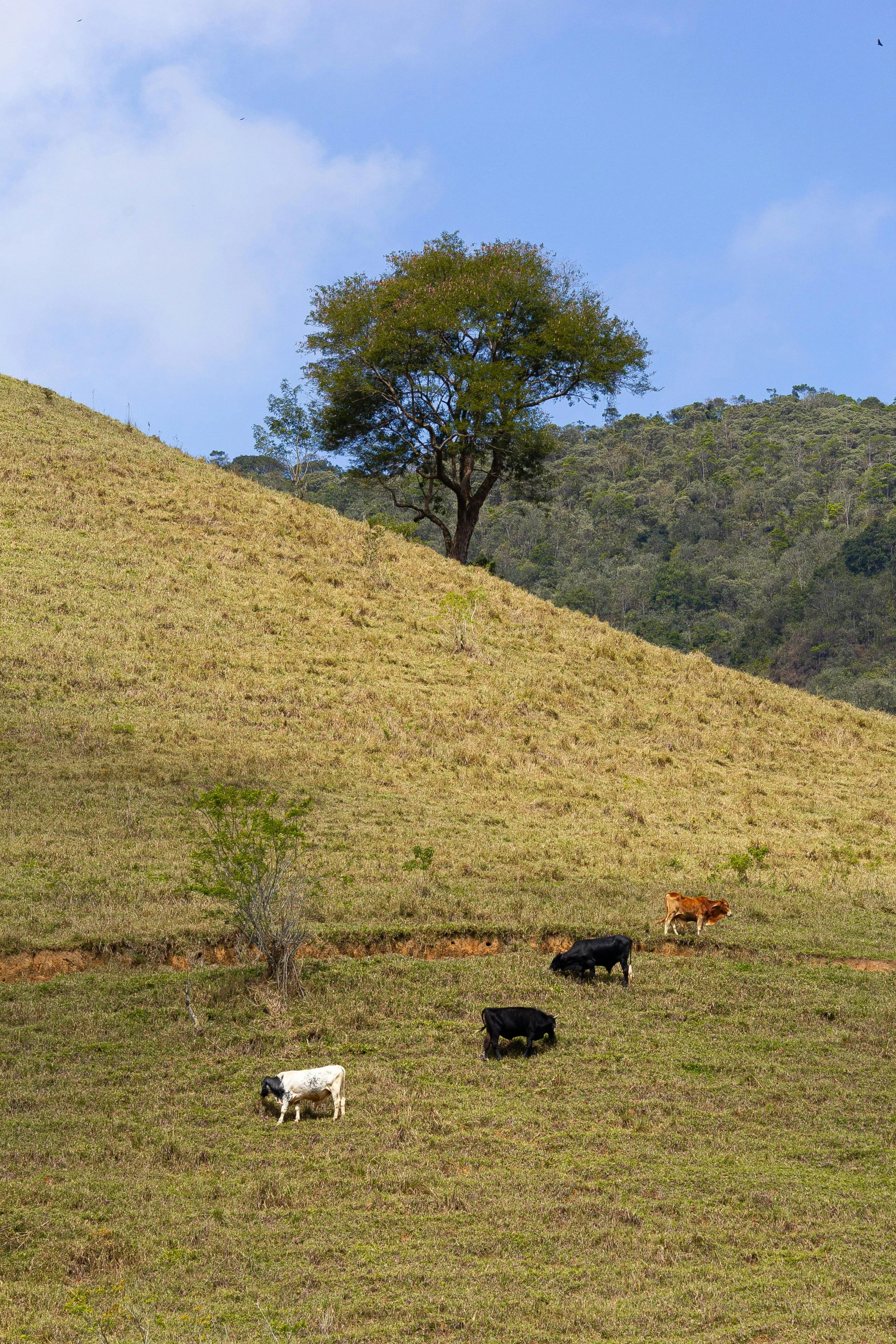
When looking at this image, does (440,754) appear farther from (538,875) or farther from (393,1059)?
(393,1059)

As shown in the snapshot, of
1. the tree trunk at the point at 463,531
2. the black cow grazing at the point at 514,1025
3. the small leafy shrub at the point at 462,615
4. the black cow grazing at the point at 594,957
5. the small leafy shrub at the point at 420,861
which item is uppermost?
the tree trunk at the point at 463,531

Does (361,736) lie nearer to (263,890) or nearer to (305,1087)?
(263,890)

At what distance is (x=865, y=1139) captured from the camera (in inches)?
328

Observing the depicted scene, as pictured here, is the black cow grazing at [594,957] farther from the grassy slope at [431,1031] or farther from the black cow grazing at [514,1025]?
the black cow grazing at [514,1025]

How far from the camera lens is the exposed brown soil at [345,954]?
449 inches

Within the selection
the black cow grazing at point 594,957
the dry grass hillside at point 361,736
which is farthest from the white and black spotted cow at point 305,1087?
the dry grass hillside at point 361,736

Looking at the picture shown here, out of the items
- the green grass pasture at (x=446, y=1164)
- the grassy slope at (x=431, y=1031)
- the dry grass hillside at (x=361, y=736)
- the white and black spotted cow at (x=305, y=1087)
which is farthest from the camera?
the dry grass hillside at (x=361, y=736)

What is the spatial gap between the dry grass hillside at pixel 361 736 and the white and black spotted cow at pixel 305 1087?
3.80 m

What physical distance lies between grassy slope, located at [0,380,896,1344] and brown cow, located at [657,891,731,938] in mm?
516

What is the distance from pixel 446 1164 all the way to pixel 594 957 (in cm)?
413

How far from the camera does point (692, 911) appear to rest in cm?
1320

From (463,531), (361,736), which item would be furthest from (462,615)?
(463,531)

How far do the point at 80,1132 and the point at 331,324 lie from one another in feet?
119

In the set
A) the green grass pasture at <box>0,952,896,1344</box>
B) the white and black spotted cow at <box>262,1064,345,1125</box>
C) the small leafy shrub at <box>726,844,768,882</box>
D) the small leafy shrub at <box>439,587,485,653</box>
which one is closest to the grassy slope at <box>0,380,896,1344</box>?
the green grass pasture at <box>0,952,896,1344</box>
